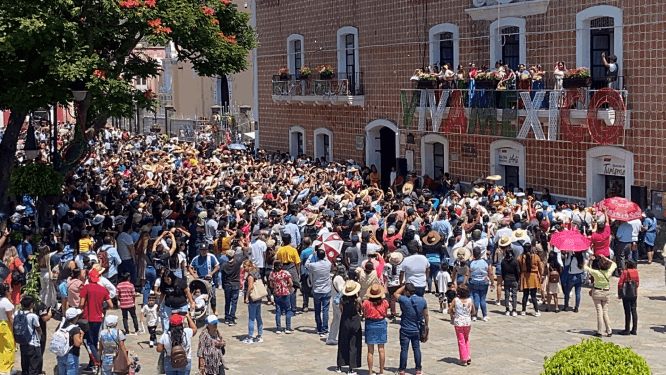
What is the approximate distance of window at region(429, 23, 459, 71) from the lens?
A: 29891 millimetres

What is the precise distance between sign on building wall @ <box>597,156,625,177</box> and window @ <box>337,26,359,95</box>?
11.2m

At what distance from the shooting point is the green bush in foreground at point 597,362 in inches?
400

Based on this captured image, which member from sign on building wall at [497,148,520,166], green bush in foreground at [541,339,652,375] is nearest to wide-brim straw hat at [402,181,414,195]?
sign on building wall at [497,148,520,166]

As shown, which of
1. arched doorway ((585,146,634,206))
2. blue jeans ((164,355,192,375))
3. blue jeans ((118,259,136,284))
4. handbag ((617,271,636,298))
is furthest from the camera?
arched doorway ((585,146,634,206))

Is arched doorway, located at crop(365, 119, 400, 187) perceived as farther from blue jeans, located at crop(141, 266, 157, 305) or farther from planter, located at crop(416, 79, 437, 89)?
blue jeans, located at crop(141, 266, 157, 305)

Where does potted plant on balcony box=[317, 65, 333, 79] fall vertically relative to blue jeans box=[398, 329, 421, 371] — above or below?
above

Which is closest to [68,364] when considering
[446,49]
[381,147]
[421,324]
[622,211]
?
[421,324]

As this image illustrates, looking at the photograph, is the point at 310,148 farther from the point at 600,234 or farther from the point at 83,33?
the point at 600,234

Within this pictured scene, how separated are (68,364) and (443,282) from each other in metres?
7.26

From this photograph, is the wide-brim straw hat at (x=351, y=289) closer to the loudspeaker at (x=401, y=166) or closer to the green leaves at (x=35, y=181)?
the green leaves at (x=35, y=181)

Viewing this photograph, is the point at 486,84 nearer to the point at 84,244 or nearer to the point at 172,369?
the point at 84,244

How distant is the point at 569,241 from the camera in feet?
59.6

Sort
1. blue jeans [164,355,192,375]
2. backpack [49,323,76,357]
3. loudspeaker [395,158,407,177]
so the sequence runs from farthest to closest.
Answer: loudspeaker [395,158,407,177] < backpack [49,323,76,357] < blue jeans [164,355,192,375]

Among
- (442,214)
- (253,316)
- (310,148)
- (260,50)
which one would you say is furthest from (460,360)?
(260,50)
